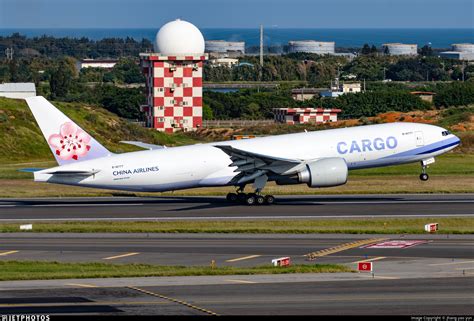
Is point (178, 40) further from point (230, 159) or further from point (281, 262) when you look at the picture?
point (281, 262)

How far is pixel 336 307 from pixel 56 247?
58.8 feet

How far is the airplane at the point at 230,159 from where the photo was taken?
5197 cm

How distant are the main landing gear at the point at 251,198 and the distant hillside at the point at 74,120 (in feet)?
121

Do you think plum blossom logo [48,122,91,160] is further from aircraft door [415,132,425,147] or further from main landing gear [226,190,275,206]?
aircraft door [415,132,425,147]

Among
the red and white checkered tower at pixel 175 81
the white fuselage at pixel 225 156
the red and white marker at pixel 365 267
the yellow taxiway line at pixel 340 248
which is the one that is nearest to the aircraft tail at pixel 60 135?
the white fuselage at pixel 225 156

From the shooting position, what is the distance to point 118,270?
3428cm

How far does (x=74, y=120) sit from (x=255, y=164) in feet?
173

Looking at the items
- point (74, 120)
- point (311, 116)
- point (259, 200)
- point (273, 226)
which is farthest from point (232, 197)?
point (311, 116)

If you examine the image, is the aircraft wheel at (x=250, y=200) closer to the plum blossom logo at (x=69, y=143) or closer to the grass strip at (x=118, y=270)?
the plum blossom logo at (x=69, y=143)

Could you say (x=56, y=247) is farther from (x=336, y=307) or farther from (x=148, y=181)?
(x=336, y=307)

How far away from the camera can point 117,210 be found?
53125mm

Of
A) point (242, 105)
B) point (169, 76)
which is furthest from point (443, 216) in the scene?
point (242, 105)

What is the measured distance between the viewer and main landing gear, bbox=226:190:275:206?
2142 inches

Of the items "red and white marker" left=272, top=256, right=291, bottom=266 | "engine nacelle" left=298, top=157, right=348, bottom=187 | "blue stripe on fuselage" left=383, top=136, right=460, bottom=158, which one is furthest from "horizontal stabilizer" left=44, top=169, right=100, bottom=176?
"red and white marker" left=272, top=256, right=291, bottom=266
